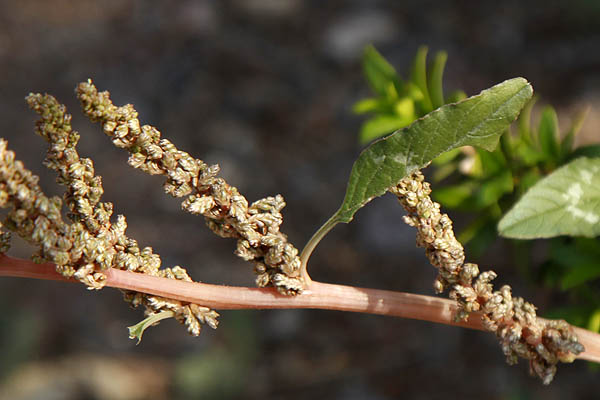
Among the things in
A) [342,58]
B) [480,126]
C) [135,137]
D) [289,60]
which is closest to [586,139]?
[342,58]

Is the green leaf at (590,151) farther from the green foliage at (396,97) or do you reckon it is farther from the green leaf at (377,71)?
the green leaf at (377,71)

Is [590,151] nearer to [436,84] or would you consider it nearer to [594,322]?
[594,322]

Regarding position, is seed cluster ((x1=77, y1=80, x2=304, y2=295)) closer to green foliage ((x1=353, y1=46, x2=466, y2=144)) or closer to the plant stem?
the plant stem

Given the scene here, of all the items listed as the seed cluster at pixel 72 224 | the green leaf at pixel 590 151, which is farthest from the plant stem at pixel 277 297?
the green leaf at pixel 590 151

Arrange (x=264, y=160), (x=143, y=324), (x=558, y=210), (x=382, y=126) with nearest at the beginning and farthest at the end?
(x=143, y=324)
(x=558, y=210)
(x=382, y=126)
(x=264, y=160)

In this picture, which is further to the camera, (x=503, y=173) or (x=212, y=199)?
(x=503, y=173)

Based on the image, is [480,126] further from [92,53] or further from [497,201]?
[92,53]

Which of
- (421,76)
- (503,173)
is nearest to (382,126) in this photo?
(421,76)
